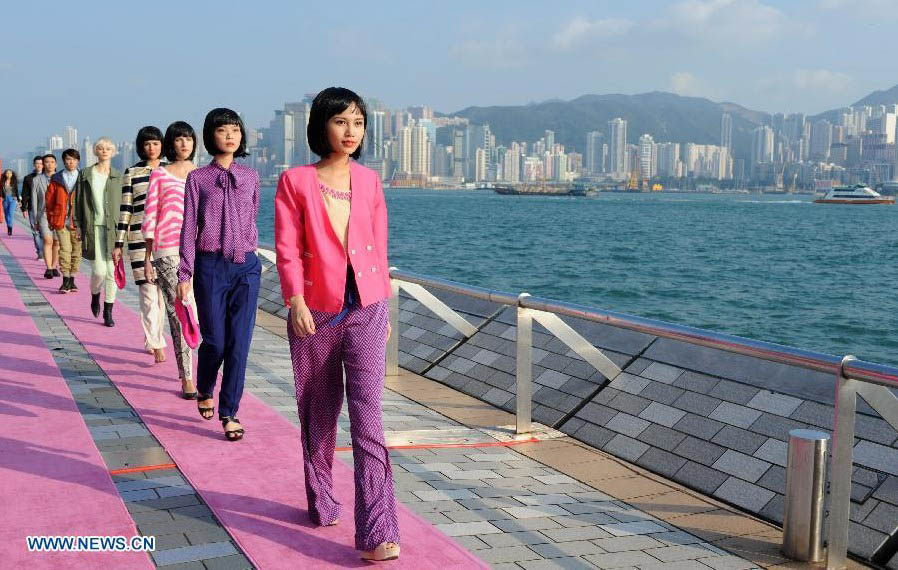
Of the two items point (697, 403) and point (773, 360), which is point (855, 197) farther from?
point (773, 360)

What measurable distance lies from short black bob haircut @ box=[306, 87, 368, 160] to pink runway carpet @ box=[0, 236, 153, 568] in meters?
1.67

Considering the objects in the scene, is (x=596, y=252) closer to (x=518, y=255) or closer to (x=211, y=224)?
(x=518, y=255)

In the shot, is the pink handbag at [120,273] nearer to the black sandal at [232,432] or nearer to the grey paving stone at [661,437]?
the black sandal at [232,432]

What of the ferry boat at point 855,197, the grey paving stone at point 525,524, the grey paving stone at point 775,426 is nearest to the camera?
the grey paving stone at point 525,524

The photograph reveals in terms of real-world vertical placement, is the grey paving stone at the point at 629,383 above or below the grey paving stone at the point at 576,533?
above

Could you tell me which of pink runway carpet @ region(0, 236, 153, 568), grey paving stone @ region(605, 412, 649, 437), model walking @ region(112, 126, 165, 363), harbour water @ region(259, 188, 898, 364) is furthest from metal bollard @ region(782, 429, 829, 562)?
harbour water @ region(259, 188, 898, 364)

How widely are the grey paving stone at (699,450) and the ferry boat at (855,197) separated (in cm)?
14083

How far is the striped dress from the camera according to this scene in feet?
22.5

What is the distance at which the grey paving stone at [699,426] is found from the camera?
5.29 m

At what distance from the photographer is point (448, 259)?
4916 cm

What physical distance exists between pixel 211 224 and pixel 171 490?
1.55 meters

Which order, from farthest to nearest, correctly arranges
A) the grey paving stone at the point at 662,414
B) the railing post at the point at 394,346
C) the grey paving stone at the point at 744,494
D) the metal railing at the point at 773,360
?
the railing post at the point at 394,346 < the grey paving stone at the point at 662,414 < the grey paving stone at the point at 744,494 < the metal railing at the point at 773,360

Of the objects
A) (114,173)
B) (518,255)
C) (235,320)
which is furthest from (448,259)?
(235,320)

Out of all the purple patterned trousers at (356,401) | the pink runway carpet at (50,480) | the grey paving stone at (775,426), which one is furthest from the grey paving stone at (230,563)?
the grey paving stone at (775,426)
